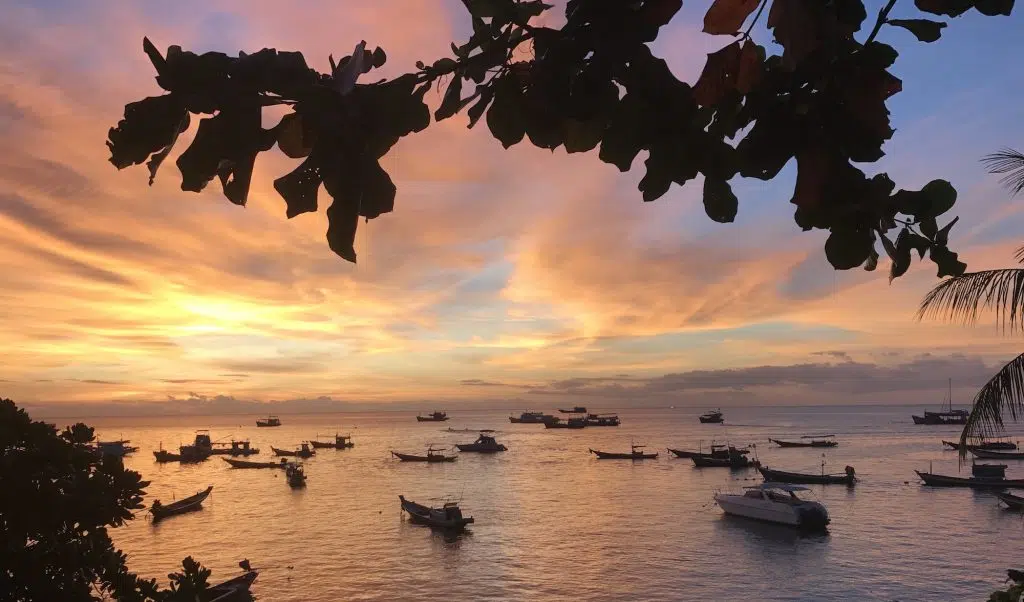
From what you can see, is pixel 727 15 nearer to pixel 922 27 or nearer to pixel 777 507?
pixel 922 27

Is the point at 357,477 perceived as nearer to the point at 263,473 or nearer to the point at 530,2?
the point at 263,473

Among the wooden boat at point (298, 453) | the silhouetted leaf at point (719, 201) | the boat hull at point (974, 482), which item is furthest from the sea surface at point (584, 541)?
the silhouetted leaf at point (719, 201)

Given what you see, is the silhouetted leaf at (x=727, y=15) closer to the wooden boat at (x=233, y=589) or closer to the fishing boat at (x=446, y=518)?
the wooden boat at (x=233, y=589)

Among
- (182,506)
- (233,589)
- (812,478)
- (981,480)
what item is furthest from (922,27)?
(981,480)

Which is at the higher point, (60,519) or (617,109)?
(617,109)

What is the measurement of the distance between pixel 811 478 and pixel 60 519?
2295 inches

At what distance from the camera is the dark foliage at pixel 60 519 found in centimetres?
653

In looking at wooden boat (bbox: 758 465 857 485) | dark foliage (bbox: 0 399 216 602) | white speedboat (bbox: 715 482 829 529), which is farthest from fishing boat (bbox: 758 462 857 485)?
dark foliage (bbox: 0 399 216 602)

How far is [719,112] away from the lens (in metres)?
1.60

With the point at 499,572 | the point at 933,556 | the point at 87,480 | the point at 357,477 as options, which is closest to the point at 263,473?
the point at 357,477

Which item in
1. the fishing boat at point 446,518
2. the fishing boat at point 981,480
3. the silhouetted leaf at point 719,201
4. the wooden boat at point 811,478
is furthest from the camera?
the wooden boat at point 811,478

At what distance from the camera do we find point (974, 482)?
5069 cm

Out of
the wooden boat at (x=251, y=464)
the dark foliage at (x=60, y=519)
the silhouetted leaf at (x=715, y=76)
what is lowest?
the wooden boat at (x=251, y=464)

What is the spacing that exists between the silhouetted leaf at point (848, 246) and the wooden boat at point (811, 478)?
199 feet
